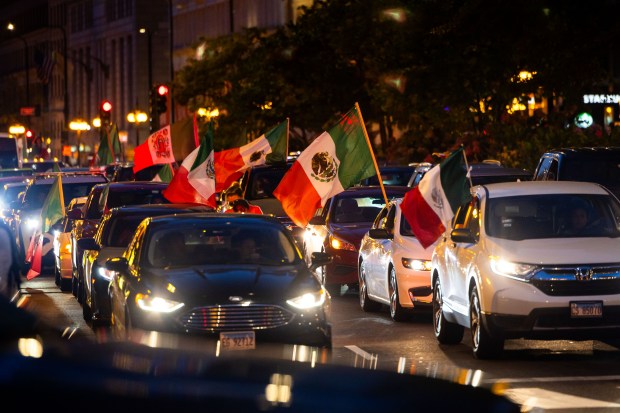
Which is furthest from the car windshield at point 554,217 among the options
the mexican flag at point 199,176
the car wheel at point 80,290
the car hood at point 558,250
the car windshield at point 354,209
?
the mexican flag at point 199,176

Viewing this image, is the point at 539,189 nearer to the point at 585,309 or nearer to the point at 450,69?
the point at 585,309

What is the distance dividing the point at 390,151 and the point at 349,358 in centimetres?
3483

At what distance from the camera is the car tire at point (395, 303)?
20547 millimetres

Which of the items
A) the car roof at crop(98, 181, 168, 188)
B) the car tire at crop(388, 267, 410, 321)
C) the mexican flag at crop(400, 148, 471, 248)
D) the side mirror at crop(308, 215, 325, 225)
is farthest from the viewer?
the car roof at crop(98, 181, 168, 188)

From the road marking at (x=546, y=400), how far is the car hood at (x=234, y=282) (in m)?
2.15

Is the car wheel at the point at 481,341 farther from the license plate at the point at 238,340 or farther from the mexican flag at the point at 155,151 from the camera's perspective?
the mexican flag at the point at 155,151

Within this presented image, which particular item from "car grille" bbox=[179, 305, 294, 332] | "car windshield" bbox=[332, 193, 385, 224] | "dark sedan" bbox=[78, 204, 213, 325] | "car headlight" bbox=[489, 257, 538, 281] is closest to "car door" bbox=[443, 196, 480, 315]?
"car headlight" bbox=[489, 257, 538, 281]

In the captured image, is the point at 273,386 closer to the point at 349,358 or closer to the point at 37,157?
the point at 349,358

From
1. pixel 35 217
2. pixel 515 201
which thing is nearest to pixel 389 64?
pixel 35 217

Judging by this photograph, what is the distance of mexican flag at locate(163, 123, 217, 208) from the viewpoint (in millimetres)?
27844

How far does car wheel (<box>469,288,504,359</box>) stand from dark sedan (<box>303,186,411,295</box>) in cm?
772

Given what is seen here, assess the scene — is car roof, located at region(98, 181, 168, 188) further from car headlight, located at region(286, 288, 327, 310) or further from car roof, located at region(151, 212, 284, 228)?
car headlight, located at region(286, 288, 327, 310)

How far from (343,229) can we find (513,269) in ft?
29.4

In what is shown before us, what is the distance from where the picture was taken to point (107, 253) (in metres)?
20.7
